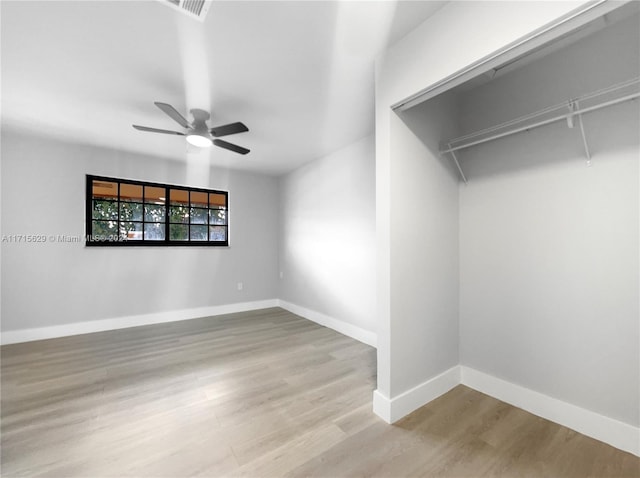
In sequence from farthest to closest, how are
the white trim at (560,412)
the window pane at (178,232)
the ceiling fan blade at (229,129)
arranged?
1. the window pane at (178,232)
2. the ceiling fan blade at (229,129)
3. the white trim at (560,412)

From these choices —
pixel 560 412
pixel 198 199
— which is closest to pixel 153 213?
pixel 198 199

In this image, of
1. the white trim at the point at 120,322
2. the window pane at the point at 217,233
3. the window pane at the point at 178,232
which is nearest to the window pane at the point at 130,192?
the window pane at the point at 178,232

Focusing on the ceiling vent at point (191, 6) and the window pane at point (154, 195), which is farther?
the window pane at point (154, 195)

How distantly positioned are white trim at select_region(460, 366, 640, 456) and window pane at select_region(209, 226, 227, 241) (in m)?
4.04

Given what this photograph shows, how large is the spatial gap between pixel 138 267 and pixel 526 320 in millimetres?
4630

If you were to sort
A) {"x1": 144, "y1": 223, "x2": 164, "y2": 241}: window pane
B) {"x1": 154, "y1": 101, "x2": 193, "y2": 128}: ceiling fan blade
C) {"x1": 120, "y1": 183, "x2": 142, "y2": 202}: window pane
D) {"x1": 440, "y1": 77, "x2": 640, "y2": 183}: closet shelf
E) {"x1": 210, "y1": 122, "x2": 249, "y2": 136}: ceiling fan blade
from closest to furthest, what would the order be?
{"x1": 440, "y1": 77, "x2": 640, "y2": 183}: closet shelf
{"x1": 154, "y1": 101, "x2": 193, "y2": 128}: ceiling fan blade
{"x1": 210, "y1": 122, "x2": 249, "y2": 136}: ceiling fan blade
{"x1": 120, "y1": 183, "x2": 142, "y2": 202}: window pane
{"x1": 144, "y1": 223, "x2": 164, "y2": 241}: window pane

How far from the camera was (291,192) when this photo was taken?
4891 millimetres

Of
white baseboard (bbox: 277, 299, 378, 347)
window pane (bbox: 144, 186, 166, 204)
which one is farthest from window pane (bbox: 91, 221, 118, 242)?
white baseboard (bbox: 277, 299, 378, 347)

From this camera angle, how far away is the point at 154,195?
419cm

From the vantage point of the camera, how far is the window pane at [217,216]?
185 inches

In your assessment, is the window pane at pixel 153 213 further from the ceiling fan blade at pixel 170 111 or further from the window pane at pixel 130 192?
the ceiling fan blade at pixel 170 111

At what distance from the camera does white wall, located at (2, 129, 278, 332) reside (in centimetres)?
329

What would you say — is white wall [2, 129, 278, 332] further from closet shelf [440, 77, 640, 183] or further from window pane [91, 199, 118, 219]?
closet shelf [440, 77, 640, 183]

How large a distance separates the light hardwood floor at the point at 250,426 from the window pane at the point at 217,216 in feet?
7.95
